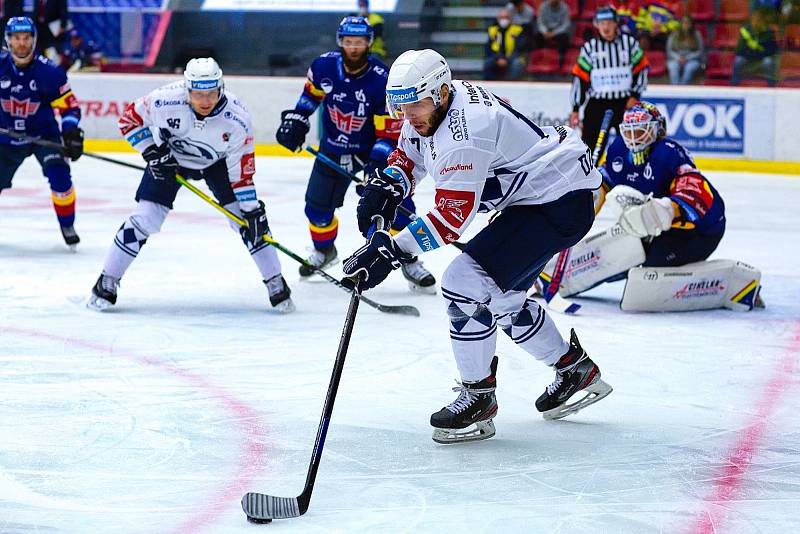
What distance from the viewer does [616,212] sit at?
179 inches

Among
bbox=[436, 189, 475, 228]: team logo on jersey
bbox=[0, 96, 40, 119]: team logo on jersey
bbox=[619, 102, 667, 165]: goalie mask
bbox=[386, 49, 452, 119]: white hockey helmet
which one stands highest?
bbox=[386, 49, 452, 119]: white hockey helmet

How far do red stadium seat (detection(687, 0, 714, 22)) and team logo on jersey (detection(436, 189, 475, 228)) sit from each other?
7.19 m

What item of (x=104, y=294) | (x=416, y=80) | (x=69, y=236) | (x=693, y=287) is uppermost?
(x=416, y=80)

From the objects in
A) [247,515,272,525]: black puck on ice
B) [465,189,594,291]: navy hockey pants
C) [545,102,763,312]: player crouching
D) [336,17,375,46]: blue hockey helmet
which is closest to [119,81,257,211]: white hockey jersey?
[336,17,375,46]: blue hockey helmet

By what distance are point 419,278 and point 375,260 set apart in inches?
88.1

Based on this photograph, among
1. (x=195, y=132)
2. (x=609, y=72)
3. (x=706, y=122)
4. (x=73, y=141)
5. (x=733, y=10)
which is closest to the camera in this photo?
(x=195, y=132)

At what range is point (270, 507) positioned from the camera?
2.29 metres

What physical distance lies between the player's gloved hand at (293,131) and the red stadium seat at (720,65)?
4773 mm

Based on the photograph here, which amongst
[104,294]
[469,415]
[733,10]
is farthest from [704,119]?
[469,415]

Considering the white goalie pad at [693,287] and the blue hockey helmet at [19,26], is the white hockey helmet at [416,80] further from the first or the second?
the blue hockey helmet at [19,26]

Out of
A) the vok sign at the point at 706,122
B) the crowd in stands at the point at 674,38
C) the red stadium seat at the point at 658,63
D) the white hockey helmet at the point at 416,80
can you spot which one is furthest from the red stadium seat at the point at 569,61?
the white hockey helmet at the point at 416,80

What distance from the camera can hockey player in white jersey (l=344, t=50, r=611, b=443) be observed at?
2.60 m

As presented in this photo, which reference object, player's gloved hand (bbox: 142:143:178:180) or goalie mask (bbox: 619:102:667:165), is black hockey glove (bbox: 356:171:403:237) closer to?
player's gloved hand (bbox: 142:143:178:180)

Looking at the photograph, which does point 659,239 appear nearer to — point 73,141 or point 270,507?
point 270,507
